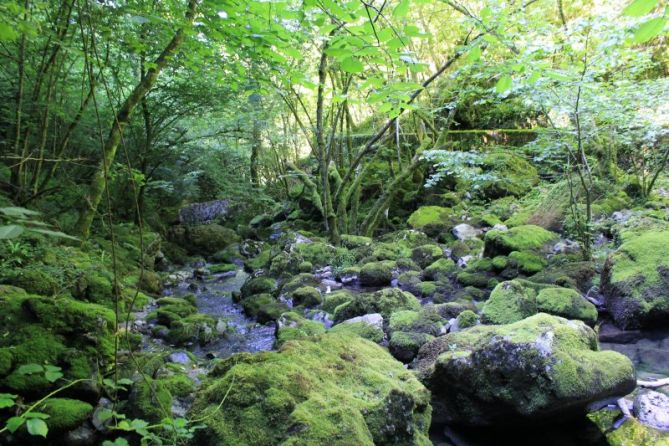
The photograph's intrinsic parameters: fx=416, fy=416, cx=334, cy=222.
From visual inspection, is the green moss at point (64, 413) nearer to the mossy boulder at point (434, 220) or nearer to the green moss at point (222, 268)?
the green moss at point (222, 268)

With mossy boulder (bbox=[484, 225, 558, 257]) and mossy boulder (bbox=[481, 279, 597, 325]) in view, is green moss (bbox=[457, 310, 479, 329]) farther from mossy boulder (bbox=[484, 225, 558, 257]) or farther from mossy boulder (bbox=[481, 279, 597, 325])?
mossy boulder (bbox=[484, 225, 558, 257])

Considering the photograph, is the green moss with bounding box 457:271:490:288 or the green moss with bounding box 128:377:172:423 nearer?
the green moss with bounding box 128:377:172:423

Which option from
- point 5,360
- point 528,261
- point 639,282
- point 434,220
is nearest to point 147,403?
point 5,360

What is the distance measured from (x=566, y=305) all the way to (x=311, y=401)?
399 cm

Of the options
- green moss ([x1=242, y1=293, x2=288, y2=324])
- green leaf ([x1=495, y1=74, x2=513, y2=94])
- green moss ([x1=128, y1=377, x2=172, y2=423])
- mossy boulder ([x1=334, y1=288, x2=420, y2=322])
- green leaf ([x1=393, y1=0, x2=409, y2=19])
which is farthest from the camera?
green moss ([x1=242, y1=293, x2=288, y2=324])

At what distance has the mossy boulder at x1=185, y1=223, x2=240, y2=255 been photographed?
479 inches

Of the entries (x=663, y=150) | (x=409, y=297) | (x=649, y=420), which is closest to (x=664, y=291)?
(x=649, y=420)

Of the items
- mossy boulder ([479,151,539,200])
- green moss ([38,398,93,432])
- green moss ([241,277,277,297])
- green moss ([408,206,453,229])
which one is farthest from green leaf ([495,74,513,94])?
mossy boulder ([479,151,539,200])

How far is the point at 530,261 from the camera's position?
23.5ft

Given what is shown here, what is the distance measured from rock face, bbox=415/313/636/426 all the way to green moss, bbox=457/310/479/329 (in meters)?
1.39

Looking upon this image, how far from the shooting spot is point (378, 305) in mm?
5781

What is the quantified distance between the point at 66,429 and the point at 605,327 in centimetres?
562

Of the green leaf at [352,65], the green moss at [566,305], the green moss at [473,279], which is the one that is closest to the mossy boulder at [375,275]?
the green moss at [473,279]

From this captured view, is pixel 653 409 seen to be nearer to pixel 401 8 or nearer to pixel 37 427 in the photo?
pixel 401 8
